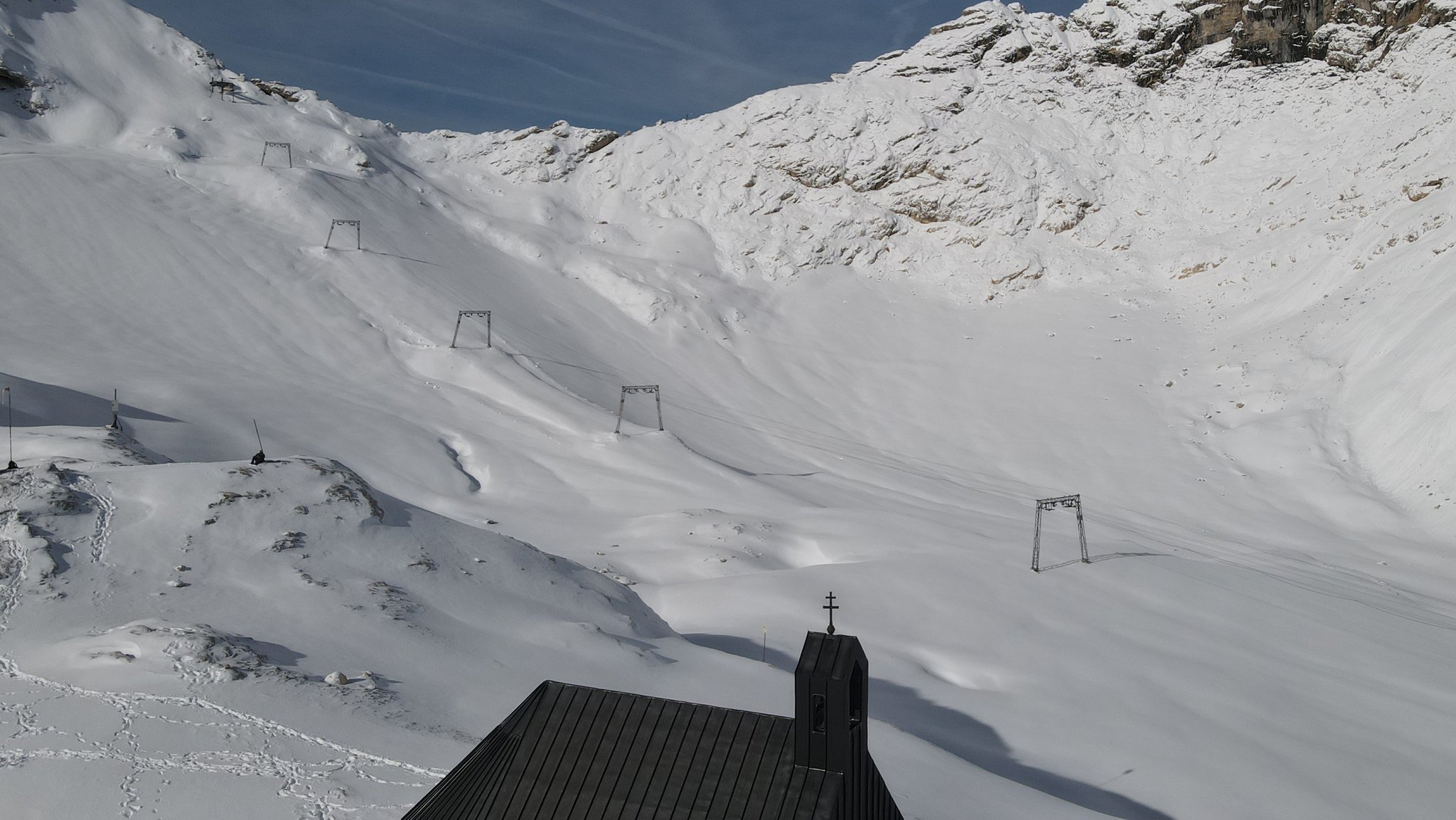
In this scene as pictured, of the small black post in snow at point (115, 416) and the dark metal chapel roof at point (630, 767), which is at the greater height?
the dark metal chapel roof at point (630, 767)

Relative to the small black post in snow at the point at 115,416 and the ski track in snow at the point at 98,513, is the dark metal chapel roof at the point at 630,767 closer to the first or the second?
the ski track in snow at the point at 98,513

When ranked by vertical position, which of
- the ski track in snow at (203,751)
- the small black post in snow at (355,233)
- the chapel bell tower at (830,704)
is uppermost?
the small black post in snow at (355,233)

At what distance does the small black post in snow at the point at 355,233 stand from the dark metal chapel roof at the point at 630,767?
58.8 m

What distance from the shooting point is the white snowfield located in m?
17.1

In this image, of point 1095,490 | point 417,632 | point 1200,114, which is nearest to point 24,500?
point 417,632

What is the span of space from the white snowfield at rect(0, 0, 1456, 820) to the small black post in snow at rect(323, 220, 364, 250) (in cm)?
88

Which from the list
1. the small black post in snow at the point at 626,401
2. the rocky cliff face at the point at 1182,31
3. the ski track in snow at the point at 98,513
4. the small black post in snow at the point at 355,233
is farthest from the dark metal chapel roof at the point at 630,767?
the rocky cliff face at the point at 1182,31

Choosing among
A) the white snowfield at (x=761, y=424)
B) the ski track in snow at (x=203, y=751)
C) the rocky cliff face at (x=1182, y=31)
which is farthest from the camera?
the rocky cliff face at (x=1182, y=31)

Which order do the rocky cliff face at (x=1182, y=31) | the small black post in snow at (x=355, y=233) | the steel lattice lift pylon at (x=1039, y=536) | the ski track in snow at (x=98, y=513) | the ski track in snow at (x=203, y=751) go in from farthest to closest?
1. the rocky cliff face at (x=1182, y=31)
2. the small black post in snow at (x=355, y=233)
3. the steel lattice lift pylon at (x=1039, y=536)
4. the ski track in snow at (x=98, y=513)
5. the ski track in snow at (x=203, y=751)

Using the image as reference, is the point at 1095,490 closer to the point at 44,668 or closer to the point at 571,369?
the point at 571,369

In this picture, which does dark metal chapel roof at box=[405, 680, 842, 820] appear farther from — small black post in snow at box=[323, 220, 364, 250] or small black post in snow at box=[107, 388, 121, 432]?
small black post in snow at box=[323, 220, 364, 250]

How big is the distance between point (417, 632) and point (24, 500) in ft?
27.9

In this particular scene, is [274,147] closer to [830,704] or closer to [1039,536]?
[1039,536]

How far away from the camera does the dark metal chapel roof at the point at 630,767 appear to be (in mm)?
9562
